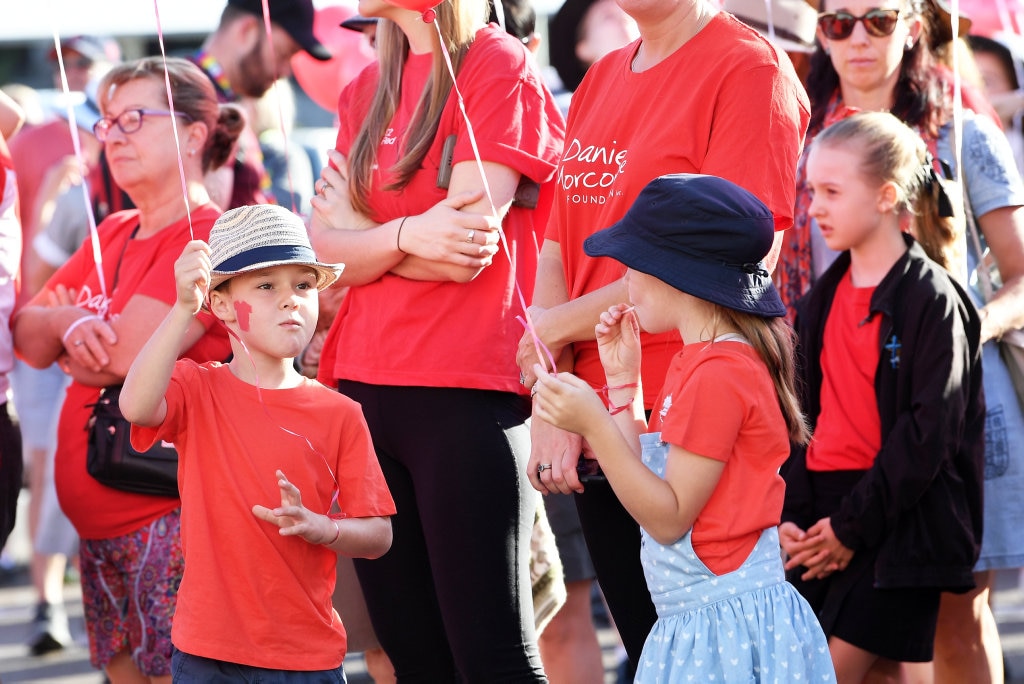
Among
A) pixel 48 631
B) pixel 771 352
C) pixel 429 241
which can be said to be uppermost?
pixel 429 241

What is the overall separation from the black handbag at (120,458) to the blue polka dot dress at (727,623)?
5.26 ft

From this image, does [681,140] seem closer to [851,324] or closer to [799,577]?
[851,324]

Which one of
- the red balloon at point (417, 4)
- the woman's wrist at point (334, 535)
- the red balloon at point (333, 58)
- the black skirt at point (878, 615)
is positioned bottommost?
the black skirt at point (878, 615)

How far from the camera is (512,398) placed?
126 inches

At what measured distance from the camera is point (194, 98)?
4211mm

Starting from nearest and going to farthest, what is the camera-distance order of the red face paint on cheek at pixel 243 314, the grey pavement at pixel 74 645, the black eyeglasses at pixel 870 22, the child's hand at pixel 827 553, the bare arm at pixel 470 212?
1. the red face paint on cheek at pixel 243 314
2. the bare arm at pixel 470 212
3. the child's hand at pixel 827 553
4. the black eyeglasses at pixel 870 22
5. the grey pavement at pixel 74 645

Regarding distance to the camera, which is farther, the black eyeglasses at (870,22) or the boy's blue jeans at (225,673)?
the black eyeglasses at (870,22)

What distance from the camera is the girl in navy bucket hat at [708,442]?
2.56 m

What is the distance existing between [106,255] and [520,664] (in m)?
1.82

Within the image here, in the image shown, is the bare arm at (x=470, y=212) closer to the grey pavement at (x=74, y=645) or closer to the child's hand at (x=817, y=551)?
the child's hand at (x=817, y=551)

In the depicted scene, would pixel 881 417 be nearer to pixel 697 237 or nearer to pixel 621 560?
pixel 621 560

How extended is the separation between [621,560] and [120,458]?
58.7 inches

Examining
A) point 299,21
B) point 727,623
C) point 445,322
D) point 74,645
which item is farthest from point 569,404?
point 74,645

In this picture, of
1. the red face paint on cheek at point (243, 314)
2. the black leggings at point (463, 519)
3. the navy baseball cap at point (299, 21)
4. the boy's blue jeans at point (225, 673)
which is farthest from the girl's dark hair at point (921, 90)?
the navy baseball cap at point (299, 21)
